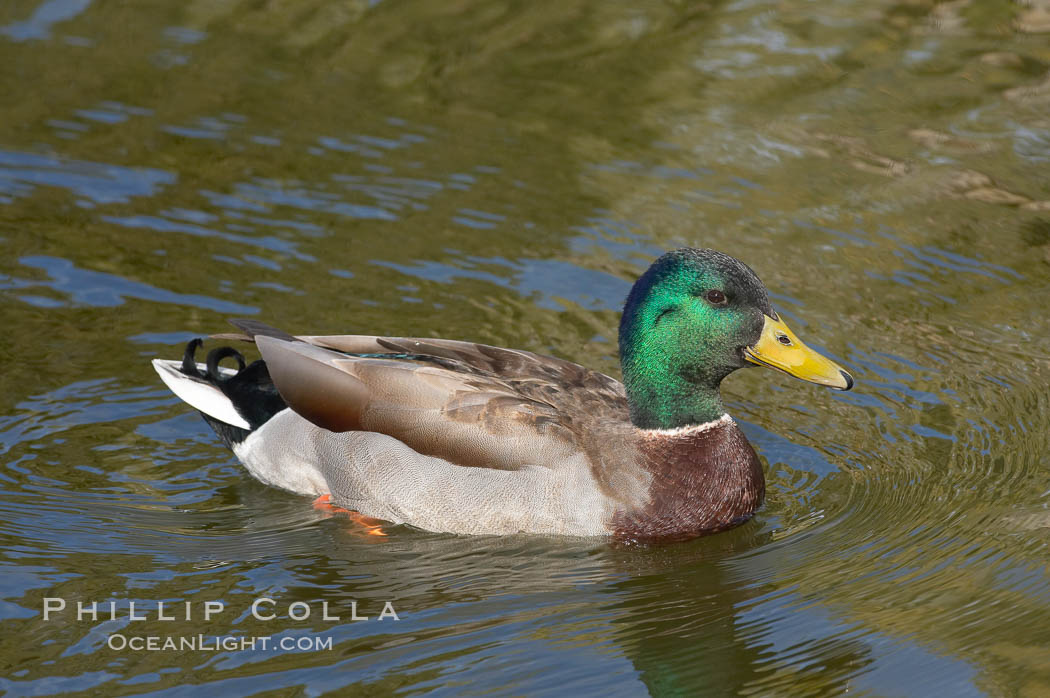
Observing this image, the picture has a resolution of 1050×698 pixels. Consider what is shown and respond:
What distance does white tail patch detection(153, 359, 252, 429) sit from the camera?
738 centimetres

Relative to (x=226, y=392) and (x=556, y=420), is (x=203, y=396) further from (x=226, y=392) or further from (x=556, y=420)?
(x=556, y=420)

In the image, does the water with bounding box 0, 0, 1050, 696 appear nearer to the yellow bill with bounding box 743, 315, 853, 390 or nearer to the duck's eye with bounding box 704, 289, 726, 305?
the yellow bill with bounding box 743, 315, 853, 390

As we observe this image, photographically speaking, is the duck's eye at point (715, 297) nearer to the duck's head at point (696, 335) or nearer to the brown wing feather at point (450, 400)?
the duck's head at point (696, 335)

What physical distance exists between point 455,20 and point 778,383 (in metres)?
5.51

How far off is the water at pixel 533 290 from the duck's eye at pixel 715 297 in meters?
1.09

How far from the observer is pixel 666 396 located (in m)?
6.80

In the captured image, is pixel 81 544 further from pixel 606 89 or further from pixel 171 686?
pixel 606 89

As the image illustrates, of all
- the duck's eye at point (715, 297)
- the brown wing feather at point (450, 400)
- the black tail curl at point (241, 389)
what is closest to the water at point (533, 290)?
the black tail curl at point (241, 389)

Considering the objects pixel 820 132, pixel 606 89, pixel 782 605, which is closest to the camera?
pixel 782 605

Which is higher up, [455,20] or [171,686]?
[455,20]

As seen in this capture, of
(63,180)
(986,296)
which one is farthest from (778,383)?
(63,180)

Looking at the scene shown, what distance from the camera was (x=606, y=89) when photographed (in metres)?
11.4

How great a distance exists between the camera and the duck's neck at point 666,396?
677 centimetres

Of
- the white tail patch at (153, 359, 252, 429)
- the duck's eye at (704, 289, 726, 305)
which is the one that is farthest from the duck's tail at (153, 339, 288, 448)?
the duck's eye at (704, 289, 726, 305)
